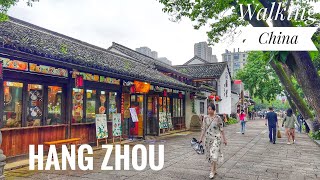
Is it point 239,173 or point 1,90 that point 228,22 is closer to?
point 239,173

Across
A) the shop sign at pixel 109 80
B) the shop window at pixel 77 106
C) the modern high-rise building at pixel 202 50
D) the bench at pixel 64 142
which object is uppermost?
the modern high-rise building at pixel 202 50

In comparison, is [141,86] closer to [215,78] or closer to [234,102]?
[215,78]

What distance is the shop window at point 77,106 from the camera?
10.4 m

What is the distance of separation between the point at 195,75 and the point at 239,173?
75.8 ft

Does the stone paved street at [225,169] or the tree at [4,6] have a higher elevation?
the tree at [4,6]

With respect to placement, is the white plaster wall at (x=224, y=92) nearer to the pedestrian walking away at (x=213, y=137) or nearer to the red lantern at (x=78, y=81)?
the red lantern at (x=78, y=81)

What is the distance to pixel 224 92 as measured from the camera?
3222cm

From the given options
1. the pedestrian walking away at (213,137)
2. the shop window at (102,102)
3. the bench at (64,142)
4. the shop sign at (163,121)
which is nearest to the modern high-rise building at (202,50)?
the shop sign at (163,121)

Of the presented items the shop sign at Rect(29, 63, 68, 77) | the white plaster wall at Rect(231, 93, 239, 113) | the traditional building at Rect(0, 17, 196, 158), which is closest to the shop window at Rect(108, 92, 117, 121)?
the traditional building at Rect(0, 17, 196, 158)

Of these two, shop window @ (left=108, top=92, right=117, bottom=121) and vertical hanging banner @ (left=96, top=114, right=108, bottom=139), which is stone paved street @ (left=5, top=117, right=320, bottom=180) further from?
shop window @ (left=108, top=92, right=117, bottom=121)

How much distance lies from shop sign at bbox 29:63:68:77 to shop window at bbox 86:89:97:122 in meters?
1.64

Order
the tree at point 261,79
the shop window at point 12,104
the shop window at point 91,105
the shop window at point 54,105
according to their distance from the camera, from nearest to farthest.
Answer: the shop window at point 12,104 → the shop window at point 54,105 → the shop window at point 91,105 → the tree at point 261,79

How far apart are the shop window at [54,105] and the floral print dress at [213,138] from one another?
5558 millimetres

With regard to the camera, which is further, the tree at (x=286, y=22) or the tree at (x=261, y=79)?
the tree at (x=261, y=79)
